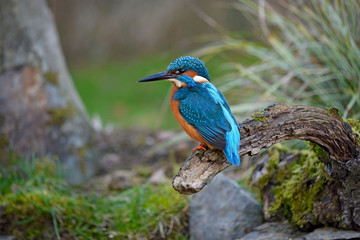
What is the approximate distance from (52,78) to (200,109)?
7.80 feet

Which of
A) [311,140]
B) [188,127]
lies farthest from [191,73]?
[311,140]

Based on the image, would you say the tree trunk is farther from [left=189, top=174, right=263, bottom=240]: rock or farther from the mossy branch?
the mossy branch

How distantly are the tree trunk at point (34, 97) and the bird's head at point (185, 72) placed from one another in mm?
2020

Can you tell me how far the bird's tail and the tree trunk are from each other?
236cm

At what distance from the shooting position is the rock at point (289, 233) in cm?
269

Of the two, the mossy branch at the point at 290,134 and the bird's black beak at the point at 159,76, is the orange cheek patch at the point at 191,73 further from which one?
the mossy branch at the point at 290,134

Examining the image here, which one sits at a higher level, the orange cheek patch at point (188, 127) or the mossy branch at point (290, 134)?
the orange cheek patch at point (188, 127)

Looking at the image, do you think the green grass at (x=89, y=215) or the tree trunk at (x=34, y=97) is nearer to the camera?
the green grass at (x=89, y=215)

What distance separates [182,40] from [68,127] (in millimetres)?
5850

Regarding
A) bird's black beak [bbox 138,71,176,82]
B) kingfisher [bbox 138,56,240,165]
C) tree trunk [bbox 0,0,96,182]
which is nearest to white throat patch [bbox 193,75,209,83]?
kingfisher [bbox 138,56,240,165]

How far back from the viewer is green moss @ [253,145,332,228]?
9.38 feet

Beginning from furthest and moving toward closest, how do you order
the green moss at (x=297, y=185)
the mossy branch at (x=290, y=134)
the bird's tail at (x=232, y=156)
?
the green moss at (x=297, y=185), the mossy branch at (x=290, y=134), the bird's tail at (x=232, y=156)

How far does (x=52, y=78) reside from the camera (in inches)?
177

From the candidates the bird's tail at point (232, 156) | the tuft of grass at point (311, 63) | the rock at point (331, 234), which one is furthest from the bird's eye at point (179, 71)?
the tuft of grass at point (311, 63)
